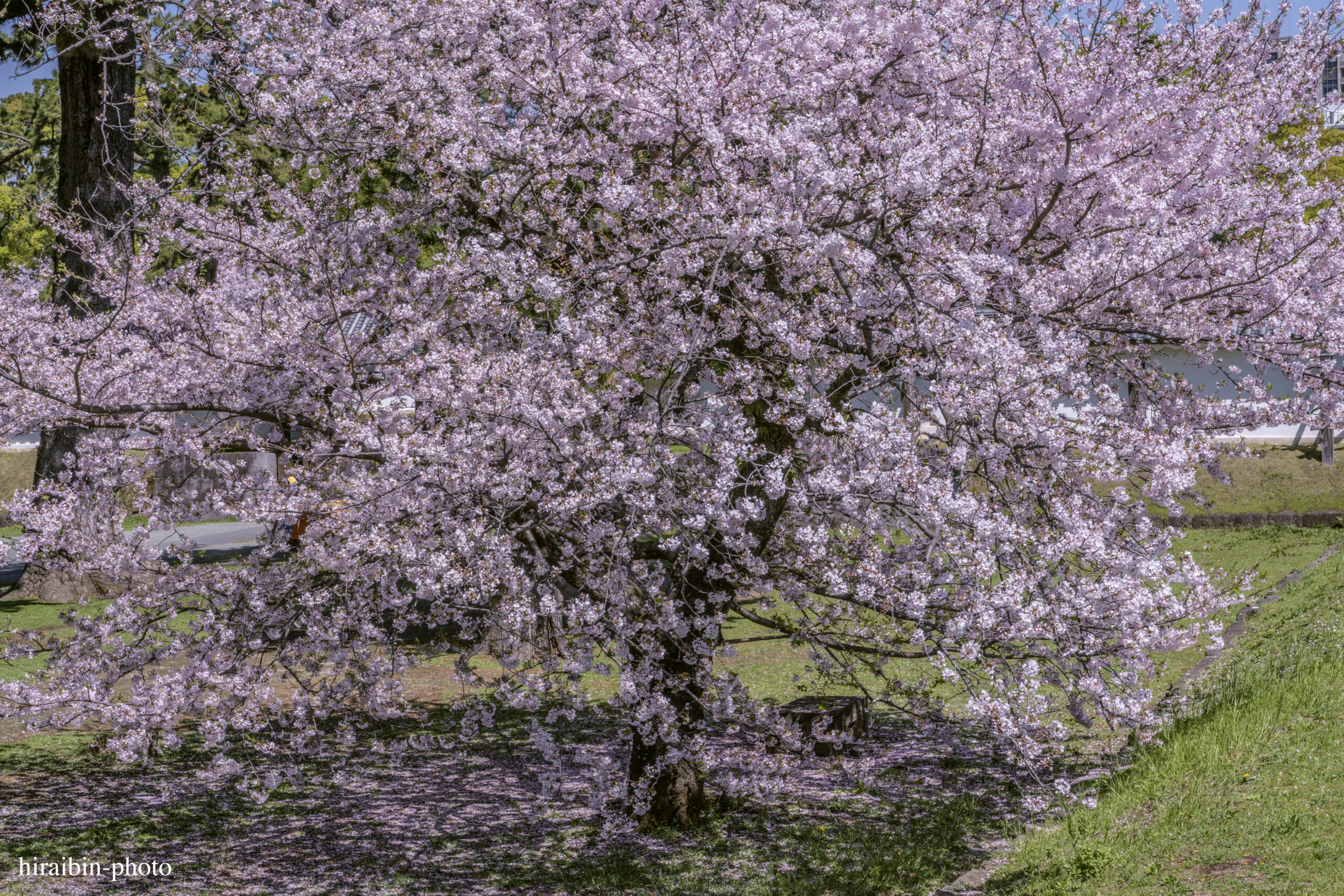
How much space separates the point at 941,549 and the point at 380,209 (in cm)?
476

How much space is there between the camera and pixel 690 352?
6.44m

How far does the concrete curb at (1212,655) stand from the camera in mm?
6750

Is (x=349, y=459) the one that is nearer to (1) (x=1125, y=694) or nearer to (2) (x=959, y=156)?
(2) (x=959, y=156)

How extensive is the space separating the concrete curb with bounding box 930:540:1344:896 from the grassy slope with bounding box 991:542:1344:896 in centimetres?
21

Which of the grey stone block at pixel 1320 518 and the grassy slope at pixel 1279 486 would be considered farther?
the grassy slope at pixel 1279 486

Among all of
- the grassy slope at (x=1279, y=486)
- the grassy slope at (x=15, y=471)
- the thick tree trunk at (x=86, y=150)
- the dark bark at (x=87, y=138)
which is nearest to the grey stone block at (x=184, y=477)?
the thick tree trunk at (x=86, y=150)

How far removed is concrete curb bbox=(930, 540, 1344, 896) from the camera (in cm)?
675

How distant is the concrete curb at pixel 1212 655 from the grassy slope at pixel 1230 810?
0.69ft

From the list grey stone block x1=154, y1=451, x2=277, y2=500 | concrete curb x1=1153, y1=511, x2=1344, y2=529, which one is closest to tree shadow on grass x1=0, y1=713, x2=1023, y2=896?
grey stone block x1=154, y1=451, x2=277, y2=500

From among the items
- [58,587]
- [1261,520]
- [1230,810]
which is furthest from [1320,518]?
[58,587]

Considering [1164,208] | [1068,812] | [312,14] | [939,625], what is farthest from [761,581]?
[312,14]

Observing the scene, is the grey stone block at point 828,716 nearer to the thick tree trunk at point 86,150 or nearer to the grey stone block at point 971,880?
the grey stone block at point 971,880

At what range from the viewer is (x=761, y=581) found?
7.02 metres

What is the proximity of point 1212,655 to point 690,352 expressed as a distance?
4.02 m
